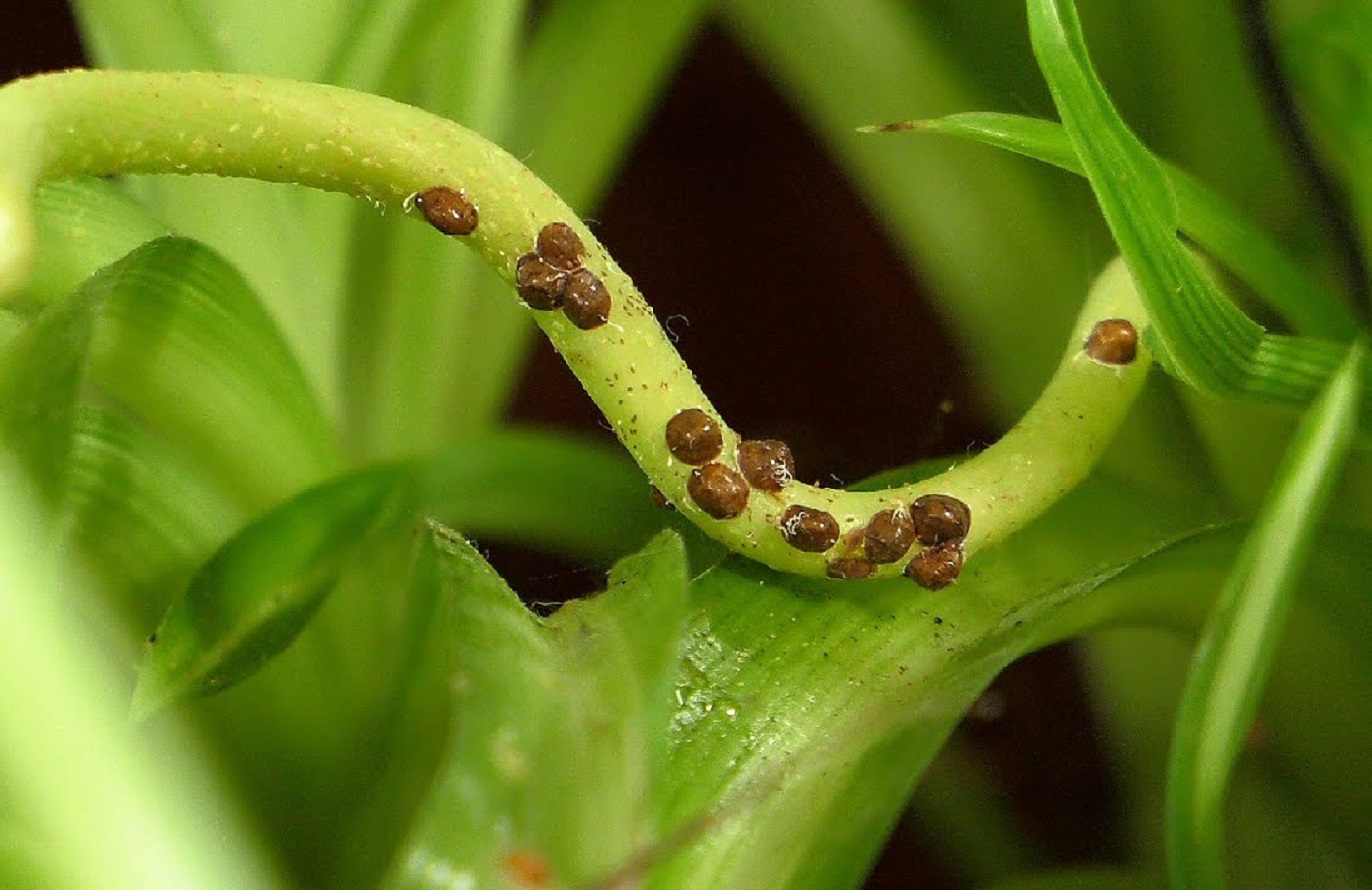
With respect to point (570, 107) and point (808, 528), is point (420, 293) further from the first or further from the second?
point (808, 528)

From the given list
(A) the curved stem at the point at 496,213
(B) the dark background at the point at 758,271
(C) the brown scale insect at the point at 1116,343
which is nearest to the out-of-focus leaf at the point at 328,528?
(A) the curved stem at the point at 496,213

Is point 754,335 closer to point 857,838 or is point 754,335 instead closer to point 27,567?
point 857,838

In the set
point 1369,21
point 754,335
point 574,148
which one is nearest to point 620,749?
point 1369,21

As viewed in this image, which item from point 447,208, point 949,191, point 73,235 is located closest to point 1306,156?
point 949,191

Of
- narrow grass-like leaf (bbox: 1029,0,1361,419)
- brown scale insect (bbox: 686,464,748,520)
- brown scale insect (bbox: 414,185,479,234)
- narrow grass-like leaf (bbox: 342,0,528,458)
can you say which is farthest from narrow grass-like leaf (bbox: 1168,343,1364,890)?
narrow grass-like leaf (bbox: 342,0,528,458)

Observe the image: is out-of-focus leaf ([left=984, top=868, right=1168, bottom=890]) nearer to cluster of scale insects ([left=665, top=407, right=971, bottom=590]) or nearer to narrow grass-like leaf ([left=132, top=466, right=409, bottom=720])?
cluster of scale insects ([left=665, top=407, right=971, bottom=590])

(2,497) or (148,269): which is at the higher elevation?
(148,269)
